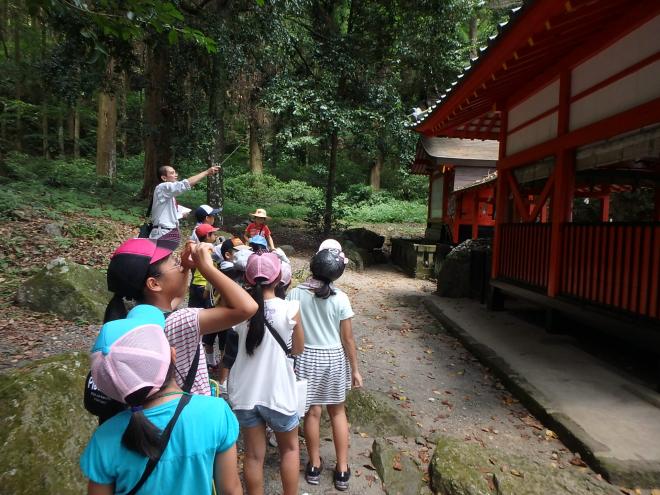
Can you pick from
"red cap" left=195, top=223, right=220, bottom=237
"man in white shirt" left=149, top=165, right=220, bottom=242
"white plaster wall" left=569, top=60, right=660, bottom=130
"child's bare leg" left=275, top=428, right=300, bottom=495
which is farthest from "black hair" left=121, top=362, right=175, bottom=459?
"white plaster wall" left=569, top=60, right=660, bottom=130

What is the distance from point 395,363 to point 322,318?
3051 mm

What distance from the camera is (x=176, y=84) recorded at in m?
12.6

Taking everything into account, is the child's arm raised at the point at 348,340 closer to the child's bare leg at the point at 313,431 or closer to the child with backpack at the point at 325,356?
the child with backpack at the point at 325,356

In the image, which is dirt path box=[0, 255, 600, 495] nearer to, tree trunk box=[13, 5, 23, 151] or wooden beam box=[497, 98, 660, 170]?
wooden beam box=[497, 98, 660, 170]

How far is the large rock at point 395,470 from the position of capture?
2982 millimetres

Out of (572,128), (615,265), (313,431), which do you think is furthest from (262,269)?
(572,128)

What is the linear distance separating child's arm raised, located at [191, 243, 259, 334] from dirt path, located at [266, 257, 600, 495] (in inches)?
70.1

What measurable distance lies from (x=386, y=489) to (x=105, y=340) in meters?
2.47

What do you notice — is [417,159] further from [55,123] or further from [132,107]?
[55,123]

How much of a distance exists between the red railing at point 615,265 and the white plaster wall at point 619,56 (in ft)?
5.94

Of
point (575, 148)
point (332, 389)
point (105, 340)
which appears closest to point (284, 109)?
point (575, 148)

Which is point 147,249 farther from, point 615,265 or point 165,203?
A: point 615,265

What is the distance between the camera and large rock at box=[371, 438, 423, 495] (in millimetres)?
2982

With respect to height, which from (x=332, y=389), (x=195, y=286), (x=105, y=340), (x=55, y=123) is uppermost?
(x=55, y=123)
